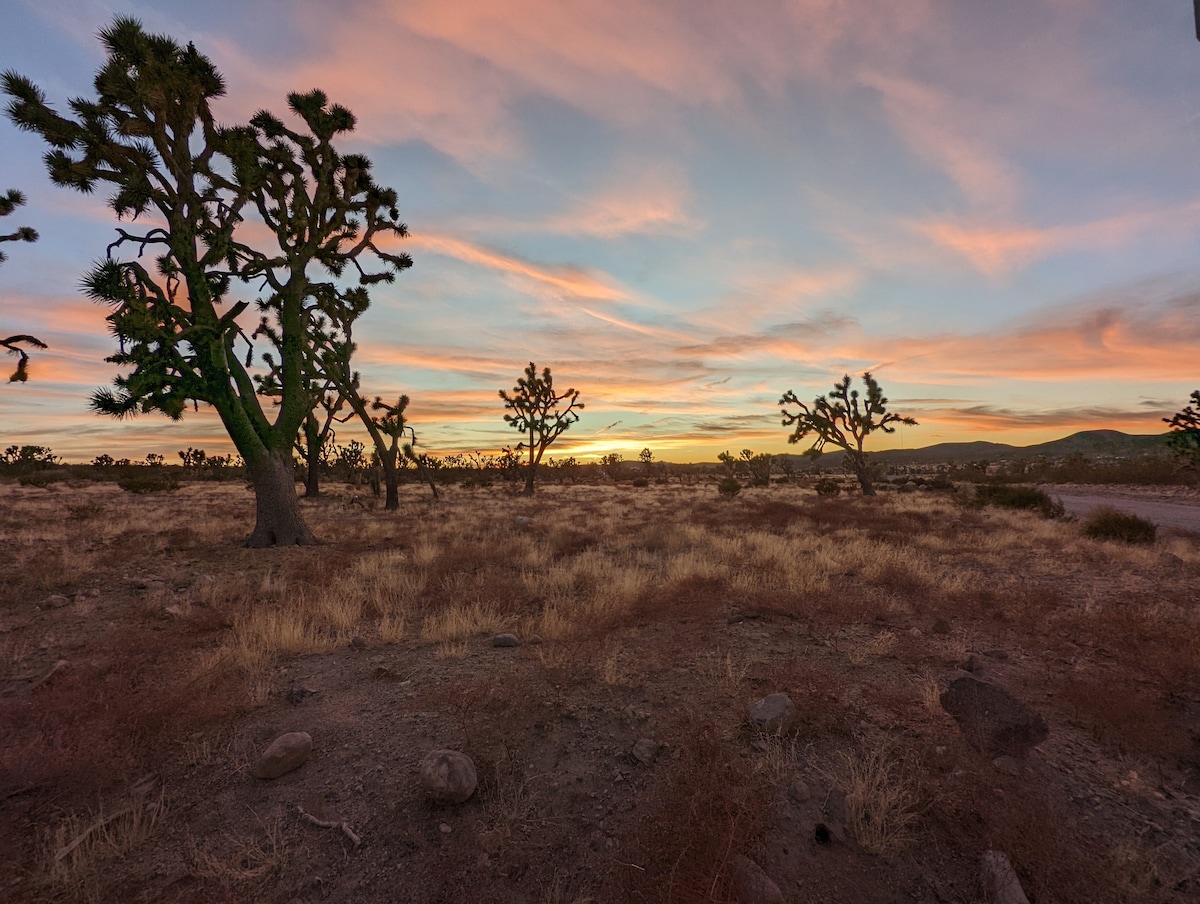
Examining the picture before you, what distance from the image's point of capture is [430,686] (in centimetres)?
520

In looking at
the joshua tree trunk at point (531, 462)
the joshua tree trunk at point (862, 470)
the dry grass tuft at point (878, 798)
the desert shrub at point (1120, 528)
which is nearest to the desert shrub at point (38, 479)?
the joshua tree trunk at point (531, 462)

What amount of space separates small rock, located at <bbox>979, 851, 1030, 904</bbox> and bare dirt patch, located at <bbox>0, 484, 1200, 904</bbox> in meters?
0.08

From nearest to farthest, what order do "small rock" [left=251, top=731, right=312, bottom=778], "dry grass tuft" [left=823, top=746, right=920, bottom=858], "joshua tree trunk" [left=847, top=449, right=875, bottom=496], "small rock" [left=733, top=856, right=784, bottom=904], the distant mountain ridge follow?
"small rock" [left=733, top=856, right=784, bottom=904], "dry grass tuft" [left=823, top=746, right=920, bottom=858], "small rock" [left=251, top=731, right=312, bottom=778], "joshua tree trunk" [left=847, top=449, right=875, bottom=496], the distant mountain ridge

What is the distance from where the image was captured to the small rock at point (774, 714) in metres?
4.12

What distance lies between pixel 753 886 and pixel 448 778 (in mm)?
2007

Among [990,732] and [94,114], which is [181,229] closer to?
[94,114]

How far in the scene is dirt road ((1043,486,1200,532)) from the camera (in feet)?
55.3

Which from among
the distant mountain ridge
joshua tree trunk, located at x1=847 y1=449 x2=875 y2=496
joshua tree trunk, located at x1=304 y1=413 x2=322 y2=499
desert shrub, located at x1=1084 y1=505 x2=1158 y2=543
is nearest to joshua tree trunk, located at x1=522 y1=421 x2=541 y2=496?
joshua tree trunk, located at x1=304 y1=413 x2=322 y2=499

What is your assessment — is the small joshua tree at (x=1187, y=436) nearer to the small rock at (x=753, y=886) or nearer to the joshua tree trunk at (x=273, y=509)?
the small rock at (x=753, y=886)

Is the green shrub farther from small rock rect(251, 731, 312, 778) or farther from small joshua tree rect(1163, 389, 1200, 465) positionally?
small joshua tree rect(1163, 389, 1200, 465)

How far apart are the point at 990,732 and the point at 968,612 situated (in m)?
4.21

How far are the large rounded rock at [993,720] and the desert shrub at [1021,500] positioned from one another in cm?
1861

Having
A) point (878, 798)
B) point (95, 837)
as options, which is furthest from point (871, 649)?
point (95, 837)

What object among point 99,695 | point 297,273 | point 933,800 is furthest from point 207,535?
point 933,800
